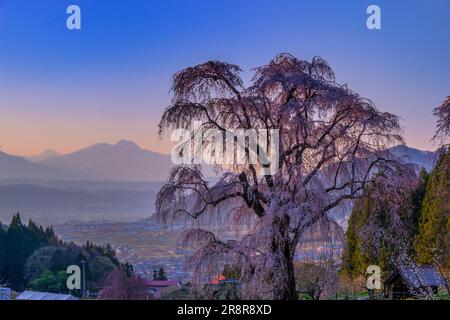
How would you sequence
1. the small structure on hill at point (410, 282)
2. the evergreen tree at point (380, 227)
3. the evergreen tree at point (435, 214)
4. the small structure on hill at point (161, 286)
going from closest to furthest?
the small structure on hill at point (161, 286) → the small structure on hill at point (410, 282) → the evergreen tree at point (380, 227) → the evergreen tree at point (435, 214)

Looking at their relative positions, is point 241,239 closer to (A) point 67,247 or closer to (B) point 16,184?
(A) point 67,247

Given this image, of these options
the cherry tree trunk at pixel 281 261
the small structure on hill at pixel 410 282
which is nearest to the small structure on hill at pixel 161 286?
the cherry tree trunk at pixel 281 261

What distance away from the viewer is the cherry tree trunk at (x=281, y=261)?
615 centimetres

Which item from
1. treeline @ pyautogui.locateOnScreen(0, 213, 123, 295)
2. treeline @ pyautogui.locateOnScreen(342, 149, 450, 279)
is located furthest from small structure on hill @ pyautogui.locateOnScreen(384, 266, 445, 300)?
treeline @ pyautogui.locateOnScreen(0, 213, 123, 295)

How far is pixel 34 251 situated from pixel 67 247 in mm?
404

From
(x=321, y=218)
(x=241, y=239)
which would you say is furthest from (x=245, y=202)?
(x=321, y=218)

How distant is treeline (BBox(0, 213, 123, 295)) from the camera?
6250mm

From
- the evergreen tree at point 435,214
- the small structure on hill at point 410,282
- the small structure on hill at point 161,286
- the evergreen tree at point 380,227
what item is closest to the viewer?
A: the small structure on hill at point 161,286

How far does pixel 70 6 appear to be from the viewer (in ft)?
18.4

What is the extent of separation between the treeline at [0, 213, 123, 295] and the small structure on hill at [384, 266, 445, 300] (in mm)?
2936

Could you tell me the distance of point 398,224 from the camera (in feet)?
21.7

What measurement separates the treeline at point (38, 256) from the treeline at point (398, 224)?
264 centimetres

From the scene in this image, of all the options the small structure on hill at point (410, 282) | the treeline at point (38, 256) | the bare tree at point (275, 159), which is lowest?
the small structure on hill at point (410, 282)

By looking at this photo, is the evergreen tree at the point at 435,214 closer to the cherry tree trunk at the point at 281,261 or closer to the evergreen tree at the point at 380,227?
the evergreen tree at the point at 380,227
